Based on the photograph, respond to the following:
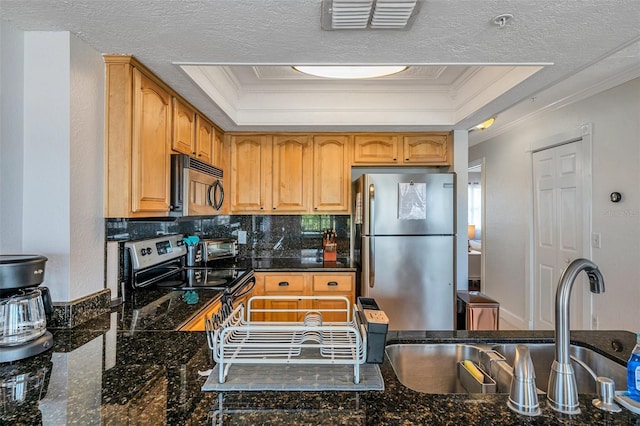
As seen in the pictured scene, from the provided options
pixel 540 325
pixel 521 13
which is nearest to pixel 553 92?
pixel 521 13

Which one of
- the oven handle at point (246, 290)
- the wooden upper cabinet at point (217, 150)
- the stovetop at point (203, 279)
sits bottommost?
the oven handle at point (246, 290)

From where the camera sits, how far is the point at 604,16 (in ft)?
4.35

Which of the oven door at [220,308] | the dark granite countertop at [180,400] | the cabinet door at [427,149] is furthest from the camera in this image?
the cabinet door at [427,149]

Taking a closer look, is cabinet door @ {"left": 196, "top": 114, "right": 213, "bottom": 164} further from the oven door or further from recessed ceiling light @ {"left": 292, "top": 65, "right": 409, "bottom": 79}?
the oven door

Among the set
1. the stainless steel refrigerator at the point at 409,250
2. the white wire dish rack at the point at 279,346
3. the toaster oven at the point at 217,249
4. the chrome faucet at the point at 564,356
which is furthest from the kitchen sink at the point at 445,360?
the toaster oven at the point at 217,249

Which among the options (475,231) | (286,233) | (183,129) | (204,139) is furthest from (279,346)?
(475,231)

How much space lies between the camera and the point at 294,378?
953 mm

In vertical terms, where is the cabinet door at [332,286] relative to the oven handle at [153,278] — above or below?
below

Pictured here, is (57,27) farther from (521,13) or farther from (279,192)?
(279,192)

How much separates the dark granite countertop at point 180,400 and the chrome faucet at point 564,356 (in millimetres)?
30

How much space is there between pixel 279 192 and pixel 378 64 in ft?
5.95

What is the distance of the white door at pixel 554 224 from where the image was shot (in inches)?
120

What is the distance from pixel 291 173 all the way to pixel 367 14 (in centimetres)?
212

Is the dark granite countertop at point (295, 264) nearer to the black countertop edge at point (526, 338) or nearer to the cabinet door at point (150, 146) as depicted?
the cabinet door at point (150, 146)
